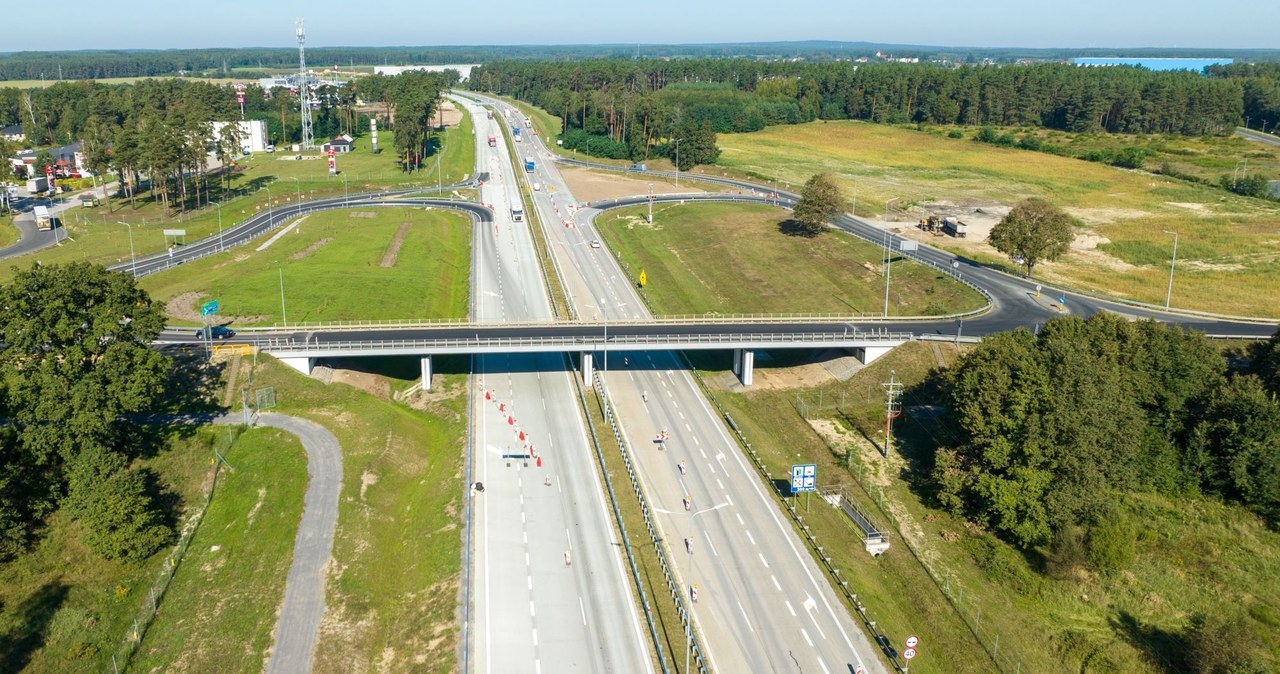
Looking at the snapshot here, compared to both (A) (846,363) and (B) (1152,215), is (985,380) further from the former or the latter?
(B) (1152,215)

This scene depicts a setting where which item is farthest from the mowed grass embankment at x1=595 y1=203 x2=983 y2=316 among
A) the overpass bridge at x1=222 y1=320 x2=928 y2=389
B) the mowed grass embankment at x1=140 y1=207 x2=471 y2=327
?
the mowed grass embankment at x1=140 y1=207 x2=471 y2=327

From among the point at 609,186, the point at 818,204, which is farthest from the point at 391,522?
the point at 609,186

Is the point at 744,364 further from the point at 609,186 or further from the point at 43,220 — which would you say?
the point at 43,220

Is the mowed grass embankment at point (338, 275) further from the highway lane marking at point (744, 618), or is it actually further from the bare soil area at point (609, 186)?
the highway lane marking at point (744, 618)

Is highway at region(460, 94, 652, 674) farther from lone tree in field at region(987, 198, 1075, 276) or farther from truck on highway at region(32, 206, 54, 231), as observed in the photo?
truck on highway at region(32, 206, 54, 231)

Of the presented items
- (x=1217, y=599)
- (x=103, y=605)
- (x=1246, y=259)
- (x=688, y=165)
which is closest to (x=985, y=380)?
(x=1217, y=599)

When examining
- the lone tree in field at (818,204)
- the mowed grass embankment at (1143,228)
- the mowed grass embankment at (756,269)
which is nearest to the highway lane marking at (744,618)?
the mowed grass embankment at (756,269)
